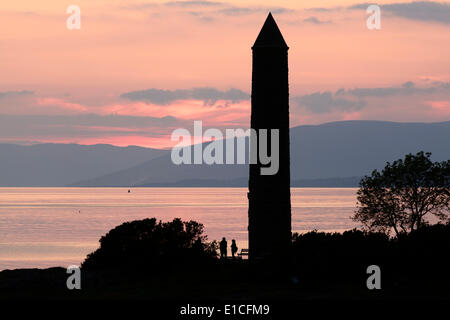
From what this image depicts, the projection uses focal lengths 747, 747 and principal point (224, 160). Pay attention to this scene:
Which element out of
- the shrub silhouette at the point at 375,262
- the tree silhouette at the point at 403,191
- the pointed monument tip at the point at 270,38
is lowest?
the shrub silhouette at the point at 375,262

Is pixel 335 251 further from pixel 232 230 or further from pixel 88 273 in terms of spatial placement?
pixel 232 230

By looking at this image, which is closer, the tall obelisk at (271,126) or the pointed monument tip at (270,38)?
the tall obelisk at (271,126)

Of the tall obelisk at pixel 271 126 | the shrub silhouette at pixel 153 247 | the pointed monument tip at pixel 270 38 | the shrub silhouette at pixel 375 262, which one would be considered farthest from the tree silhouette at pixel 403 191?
the shrub silhouette at pixel 375 262

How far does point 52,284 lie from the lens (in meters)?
40.0

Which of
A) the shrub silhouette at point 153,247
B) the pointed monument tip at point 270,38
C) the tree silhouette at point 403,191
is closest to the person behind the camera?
the shrub silhouette at point 153,247

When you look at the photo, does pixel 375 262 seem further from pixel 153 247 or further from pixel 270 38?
pixel 270 38

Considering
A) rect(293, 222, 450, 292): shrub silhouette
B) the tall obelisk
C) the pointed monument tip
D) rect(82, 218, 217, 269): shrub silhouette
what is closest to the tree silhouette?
the tall obelisk

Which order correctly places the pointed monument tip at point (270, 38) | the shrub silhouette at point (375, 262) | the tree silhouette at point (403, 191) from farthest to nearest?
the tree silhouette at point (403, 191) < the pointed monument tip at point (270, 38) < the shrub silhouette at point (375, 262)

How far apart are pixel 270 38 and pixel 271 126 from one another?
219 inches

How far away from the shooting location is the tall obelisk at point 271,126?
46.0 m

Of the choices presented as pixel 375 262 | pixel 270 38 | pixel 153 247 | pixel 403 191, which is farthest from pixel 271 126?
pixel 403 191

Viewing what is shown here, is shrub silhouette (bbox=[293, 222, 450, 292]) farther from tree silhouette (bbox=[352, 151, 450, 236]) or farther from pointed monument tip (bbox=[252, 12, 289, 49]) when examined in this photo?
tree silhouette (bbox=[352, 151, 450, 236])

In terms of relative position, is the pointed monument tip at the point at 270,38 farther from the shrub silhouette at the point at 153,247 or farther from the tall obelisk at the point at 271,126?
the shrub silhouette at the point at 153,247
